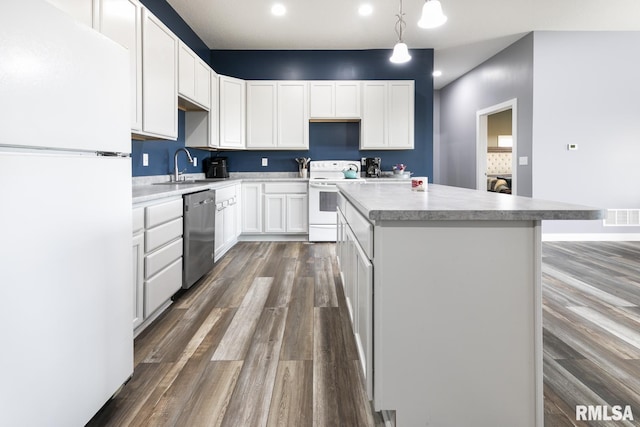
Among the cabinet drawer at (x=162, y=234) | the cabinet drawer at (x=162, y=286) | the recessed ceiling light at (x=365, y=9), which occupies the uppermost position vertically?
the recessed ceiling light at (x=365, y=9)

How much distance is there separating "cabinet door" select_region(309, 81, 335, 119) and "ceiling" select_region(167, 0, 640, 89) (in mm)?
531

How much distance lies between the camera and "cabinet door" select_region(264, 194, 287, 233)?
5.01 metres

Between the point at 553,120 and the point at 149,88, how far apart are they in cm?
454

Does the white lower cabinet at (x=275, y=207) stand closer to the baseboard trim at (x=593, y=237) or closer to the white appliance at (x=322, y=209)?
the white appliance at (x=322, y=209)

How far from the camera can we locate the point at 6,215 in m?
0.94

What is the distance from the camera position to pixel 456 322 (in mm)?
1249

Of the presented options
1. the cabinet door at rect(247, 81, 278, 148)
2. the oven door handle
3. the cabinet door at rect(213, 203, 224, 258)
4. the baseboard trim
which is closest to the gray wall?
the baseboard trim

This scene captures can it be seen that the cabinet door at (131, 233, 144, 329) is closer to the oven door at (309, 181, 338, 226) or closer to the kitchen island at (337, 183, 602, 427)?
the kitchen island at (337, 183, 602, 427)

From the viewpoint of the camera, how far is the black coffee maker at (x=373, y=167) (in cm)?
520

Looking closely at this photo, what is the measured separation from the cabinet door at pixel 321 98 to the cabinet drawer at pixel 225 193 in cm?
154

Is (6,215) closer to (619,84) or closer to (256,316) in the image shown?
(256,316)

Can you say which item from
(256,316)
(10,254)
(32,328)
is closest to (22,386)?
(32,328)

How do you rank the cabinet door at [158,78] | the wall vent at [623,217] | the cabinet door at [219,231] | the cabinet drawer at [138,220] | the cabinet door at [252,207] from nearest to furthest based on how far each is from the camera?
the cabinet drawer at [138,220] → the cabinet door at [158,78] → the cabinet door at [219,231] → the wall vent at [623,217] → the cabinet door at [252,207]

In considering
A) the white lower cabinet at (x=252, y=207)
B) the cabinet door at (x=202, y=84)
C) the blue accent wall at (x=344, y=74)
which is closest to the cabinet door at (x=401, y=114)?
the blue accent wall at (x=344, y=74)
